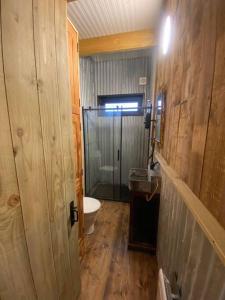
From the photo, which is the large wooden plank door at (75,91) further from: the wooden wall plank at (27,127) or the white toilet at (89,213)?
the wooden wall plank at (27,127)

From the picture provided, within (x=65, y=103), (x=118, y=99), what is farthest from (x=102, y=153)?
(x=65, y=103)

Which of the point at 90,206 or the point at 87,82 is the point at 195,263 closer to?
the point at 90,206

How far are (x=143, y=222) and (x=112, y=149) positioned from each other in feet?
5.93

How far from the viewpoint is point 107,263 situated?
5.60 feet

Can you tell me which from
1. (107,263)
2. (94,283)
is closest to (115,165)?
(107,263)

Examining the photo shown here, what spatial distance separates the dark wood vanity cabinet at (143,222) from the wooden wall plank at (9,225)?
1.31 meters

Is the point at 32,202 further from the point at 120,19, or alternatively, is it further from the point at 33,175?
the point at 120,19

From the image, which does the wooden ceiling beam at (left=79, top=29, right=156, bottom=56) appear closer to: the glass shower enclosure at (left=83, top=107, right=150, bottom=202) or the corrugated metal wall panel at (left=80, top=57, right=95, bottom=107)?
the corrugated metal wall panel at (left=80, top=57, right=95, bottom=107)

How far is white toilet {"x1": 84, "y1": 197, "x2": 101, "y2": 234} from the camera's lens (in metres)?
A: 1.93

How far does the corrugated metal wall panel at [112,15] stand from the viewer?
1690mm

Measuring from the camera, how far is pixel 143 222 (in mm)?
1840

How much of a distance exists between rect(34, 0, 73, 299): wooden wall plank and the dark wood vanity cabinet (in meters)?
1.02

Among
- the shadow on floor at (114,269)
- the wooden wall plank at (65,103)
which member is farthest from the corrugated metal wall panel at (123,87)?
the wooden wall plank at (65,103)

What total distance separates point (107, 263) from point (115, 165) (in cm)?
193
